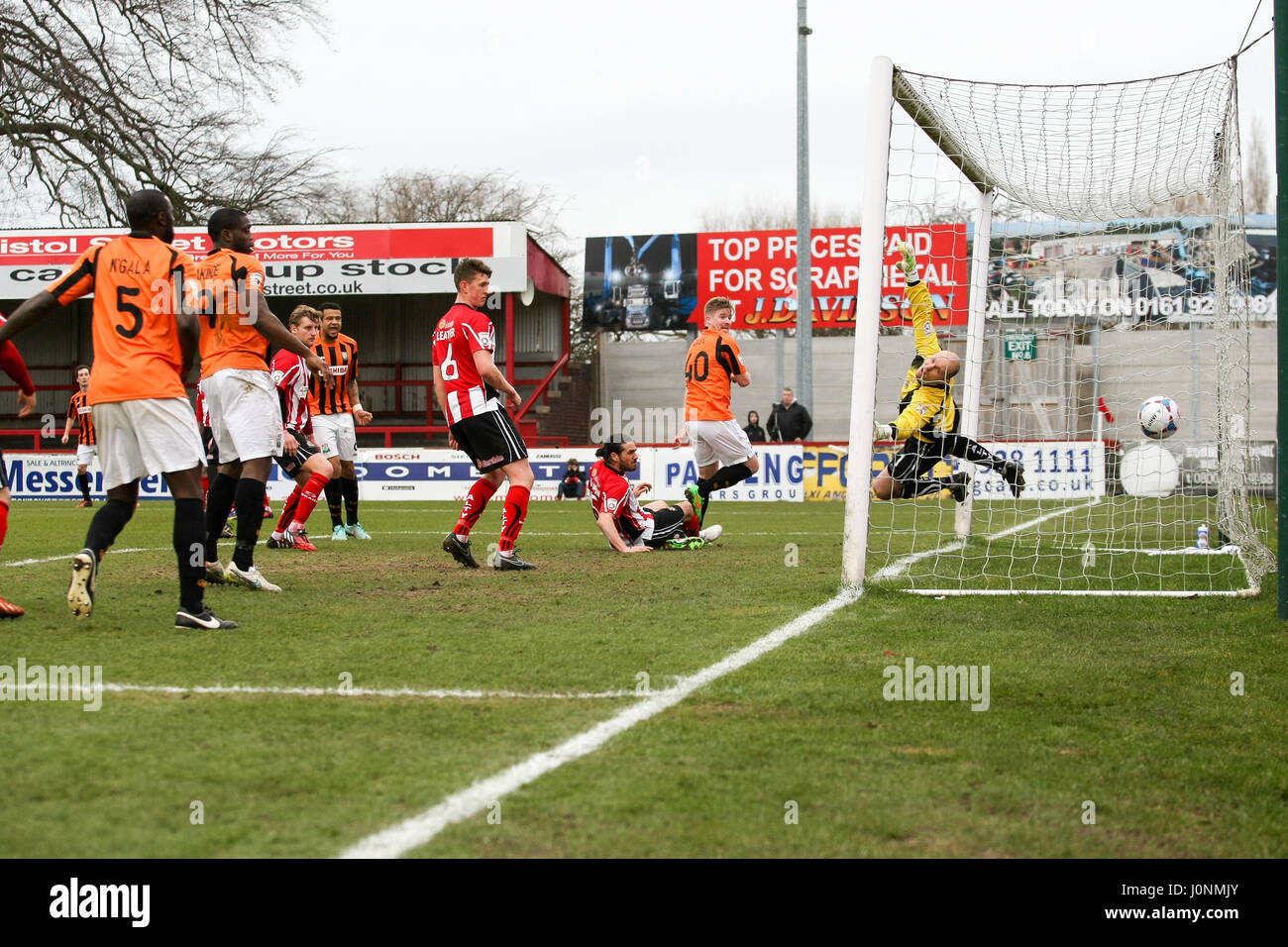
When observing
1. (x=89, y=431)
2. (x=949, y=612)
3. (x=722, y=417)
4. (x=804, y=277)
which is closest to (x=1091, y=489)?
(x=804, y=277)

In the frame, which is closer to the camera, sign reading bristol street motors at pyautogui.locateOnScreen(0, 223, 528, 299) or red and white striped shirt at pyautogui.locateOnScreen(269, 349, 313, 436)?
red and white striped shirt at pyautogui.locateOnScreen(269, 349, 313, 436)

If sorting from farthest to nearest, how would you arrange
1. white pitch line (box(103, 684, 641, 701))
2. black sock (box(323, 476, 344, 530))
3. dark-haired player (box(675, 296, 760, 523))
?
black sock (box(323, 476, 344, 530)) → dark-haired player (box(675, 296, 760, 523)) → white pitch line (box(103, 684, 641, 701))

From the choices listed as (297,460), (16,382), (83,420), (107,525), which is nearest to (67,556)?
(297,460)

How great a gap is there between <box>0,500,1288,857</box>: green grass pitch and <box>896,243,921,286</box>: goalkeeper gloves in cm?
252

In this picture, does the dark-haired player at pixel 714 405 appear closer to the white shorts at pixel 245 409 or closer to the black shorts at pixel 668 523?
the black shorts at pixel 668 523

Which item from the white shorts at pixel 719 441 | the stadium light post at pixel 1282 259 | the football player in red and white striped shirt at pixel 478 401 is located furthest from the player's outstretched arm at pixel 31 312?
the white shorts at pixel 719 441

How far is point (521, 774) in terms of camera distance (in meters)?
3.04

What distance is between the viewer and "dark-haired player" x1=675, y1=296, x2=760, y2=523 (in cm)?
1070

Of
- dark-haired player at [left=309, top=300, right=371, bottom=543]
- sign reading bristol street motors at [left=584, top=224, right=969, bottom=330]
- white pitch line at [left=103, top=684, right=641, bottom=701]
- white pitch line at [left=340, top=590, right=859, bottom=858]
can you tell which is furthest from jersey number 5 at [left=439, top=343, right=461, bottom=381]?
sign reading bristol street motors at [left=584, top=224, right=969, bottom=330]

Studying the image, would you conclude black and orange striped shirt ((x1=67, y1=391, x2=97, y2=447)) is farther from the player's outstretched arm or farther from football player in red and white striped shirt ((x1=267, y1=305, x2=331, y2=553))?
the player's outstretched arm

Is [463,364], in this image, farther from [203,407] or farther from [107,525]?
[203,407]

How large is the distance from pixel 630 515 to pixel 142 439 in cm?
521

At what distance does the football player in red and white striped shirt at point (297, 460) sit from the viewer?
1009 cm
